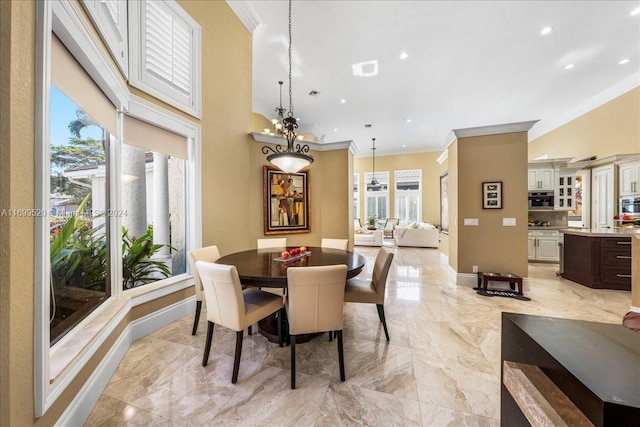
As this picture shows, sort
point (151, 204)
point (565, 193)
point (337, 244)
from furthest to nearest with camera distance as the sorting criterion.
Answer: point (565, 193)
point (337, 244)
point (151, 204)

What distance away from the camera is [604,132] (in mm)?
5391

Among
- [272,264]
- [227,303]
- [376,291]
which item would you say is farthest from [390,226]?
[227,303]

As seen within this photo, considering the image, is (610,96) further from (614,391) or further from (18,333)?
(18,333)

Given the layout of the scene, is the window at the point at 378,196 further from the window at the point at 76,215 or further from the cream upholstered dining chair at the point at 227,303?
the window at the point at 76,215

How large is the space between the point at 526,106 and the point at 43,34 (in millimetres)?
8532

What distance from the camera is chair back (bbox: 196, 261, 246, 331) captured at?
5.52 feet

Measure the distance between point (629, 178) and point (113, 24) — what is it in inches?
334

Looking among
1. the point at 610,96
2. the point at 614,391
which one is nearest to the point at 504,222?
the point at 614,391

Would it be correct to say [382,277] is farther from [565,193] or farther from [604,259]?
[565,193]

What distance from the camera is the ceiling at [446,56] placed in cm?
333

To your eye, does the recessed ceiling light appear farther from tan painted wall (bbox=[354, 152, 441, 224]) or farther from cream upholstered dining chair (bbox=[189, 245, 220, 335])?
tan painted wall (bbox=[354, 152, 441, 224])

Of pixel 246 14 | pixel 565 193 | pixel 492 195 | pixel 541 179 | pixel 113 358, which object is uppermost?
pixel 246 14

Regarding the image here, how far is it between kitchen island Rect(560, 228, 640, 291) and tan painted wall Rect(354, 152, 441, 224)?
615 centimetres

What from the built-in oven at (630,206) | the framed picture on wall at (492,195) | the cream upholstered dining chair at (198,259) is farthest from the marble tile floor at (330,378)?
the built-in oven at (630,206)
